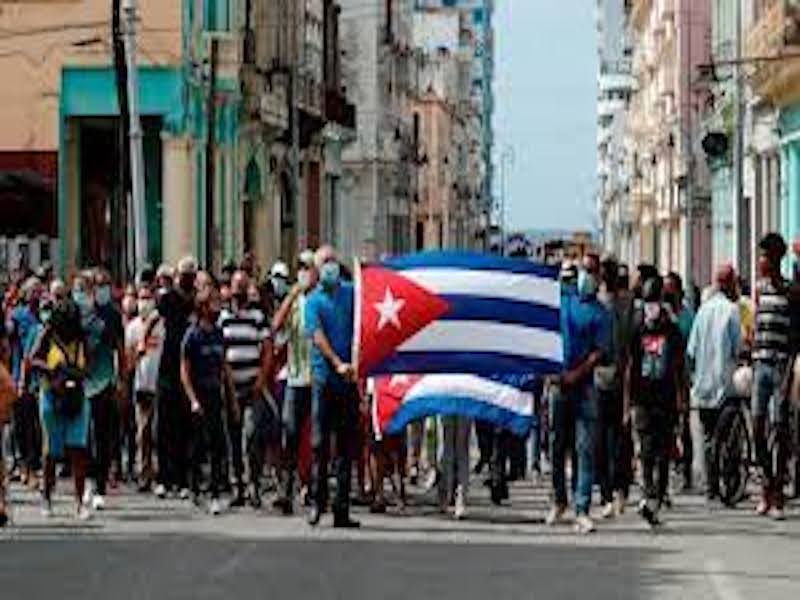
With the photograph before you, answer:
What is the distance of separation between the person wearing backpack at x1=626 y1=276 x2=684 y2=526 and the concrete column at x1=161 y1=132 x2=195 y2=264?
25786 millimetres

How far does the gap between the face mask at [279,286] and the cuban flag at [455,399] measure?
3.46m

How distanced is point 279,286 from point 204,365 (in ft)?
11.5

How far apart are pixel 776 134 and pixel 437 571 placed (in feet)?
101

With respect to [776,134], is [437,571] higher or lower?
lower

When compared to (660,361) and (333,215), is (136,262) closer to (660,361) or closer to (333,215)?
(660,361)

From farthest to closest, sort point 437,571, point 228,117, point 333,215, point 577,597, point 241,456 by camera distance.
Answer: point 333,215 → point 228,117 → point 241,456 → point 437,571 → point 577,597

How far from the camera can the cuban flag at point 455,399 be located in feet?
70.1

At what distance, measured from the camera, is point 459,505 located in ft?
69.9

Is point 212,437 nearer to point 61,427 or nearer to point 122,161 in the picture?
point 61,427

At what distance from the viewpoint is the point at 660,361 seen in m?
21.7

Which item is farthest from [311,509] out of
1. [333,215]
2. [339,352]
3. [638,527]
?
[333,215]

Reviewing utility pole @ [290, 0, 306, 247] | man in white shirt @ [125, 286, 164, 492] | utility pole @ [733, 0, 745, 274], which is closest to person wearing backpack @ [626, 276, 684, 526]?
man in white shirt @ [125, 286, 164, 492]

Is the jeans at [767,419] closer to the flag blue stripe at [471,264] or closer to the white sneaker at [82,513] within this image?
the flag blue stripe at [471,264]

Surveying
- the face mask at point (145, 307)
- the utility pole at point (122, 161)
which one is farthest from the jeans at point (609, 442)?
the utility pole at point (122, 161)
